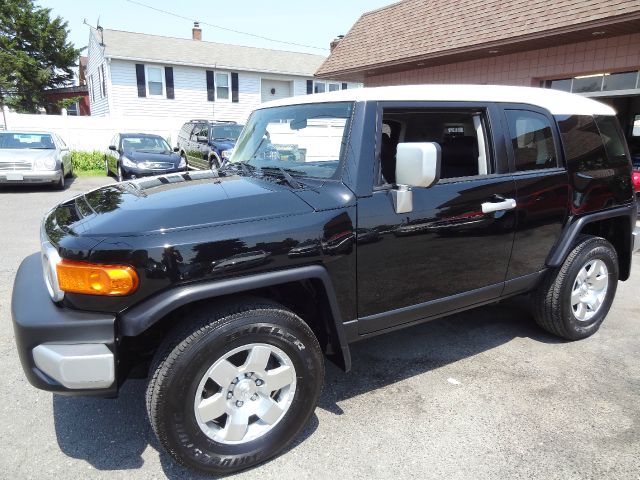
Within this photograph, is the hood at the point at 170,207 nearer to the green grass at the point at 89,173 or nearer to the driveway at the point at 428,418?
the driveway at the point at 428,418

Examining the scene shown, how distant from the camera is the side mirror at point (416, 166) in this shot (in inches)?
92.4

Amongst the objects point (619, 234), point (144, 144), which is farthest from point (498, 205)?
point (144, 144)

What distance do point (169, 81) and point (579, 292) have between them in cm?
2399

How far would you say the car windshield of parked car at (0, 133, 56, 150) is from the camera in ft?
37.5

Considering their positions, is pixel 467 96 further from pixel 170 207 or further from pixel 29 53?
pixel 29 53

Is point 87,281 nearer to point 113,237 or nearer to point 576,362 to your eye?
point 113,237

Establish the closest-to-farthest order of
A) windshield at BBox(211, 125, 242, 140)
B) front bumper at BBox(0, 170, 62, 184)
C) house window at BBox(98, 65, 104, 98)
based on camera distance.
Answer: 1. front bumper at BBox(0, 170, 62, 184)
2. windshield at BBox(211, 125, 242, 140)
3. house window at BBox(98, 65, 104, 98)

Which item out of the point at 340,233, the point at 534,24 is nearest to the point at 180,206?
the point at 340,233

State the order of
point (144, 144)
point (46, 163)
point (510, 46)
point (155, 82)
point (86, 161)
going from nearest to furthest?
point (510, 46) → point (46, 163) → point (144, 144) → point (86, 161) → point (155, 82)

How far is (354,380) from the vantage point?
320cm

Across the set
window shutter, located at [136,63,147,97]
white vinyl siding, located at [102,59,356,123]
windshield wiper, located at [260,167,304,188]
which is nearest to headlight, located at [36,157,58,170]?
windshield wiper, located at [260,167,304,188]

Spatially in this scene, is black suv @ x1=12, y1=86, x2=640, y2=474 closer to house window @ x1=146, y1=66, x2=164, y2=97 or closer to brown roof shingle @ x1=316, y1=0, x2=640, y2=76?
brown roof shingle @ x1=316, y1=0, x2=640, y2=76

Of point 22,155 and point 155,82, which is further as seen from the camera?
point 155,82

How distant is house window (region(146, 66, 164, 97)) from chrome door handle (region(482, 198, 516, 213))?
2372cm
